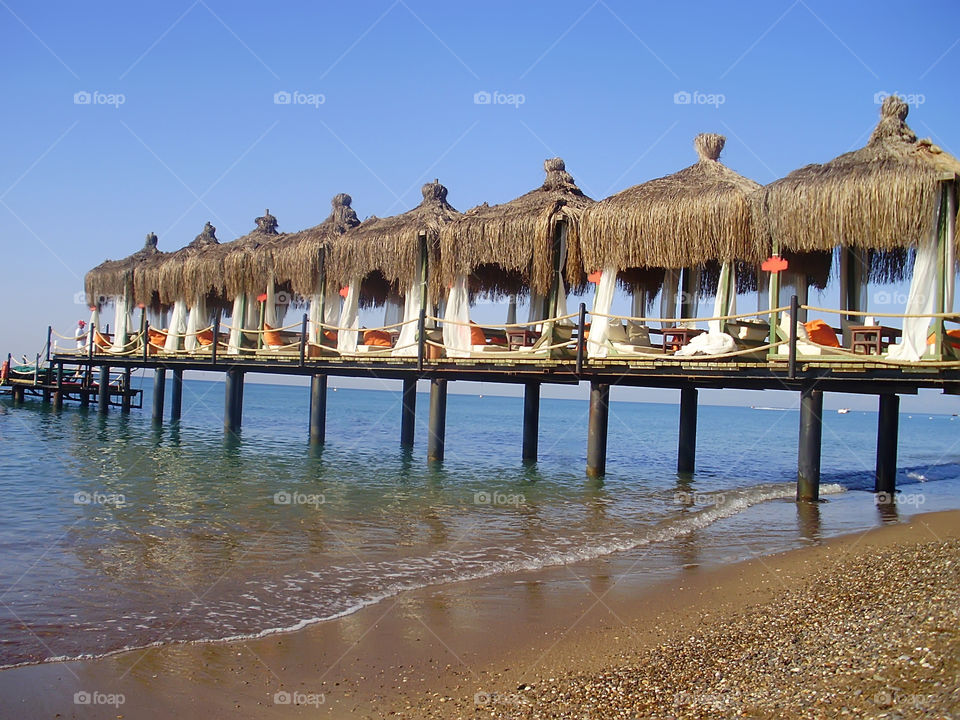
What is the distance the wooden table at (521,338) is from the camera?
45.1 feet

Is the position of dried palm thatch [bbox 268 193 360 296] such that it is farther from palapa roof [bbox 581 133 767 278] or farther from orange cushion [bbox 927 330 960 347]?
orange cushion [bbox 927 330 960 347]

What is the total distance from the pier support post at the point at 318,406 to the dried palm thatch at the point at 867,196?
1086 centimetres

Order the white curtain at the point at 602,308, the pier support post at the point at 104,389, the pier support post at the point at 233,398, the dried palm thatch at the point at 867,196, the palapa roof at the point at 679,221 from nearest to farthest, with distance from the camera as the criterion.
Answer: the dried palm thatch at the point at 867,196 → the palapa roof at the point at 679,221 → the white curtain at the point at 602,308 → the pier support post at the point at 233,398 → the pier support post at the point at 104,389

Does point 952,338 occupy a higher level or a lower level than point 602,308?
lower

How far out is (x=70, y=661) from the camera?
196 inches

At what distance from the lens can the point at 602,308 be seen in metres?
13.3

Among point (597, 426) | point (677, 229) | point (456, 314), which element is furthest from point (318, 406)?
point (677, 229)
